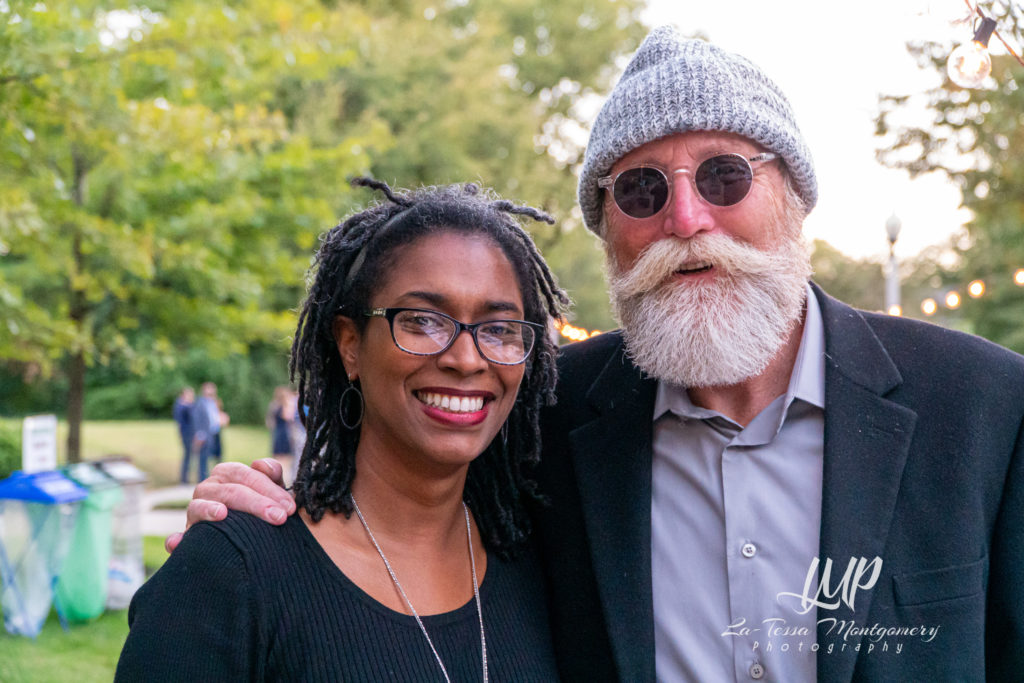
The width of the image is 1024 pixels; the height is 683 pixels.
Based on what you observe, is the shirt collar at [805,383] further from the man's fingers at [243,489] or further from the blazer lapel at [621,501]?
the man's fingers at [243,489]

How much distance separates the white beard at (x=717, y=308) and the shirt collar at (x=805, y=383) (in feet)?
0.20

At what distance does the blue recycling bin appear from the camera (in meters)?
6.59

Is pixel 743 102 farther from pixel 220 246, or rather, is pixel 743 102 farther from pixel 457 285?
pixel 220 246

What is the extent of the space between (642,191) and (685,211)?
157mm

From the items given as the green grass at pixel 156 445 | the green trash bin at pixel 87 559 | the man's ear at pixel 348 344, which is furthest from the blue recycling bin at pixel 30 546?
the green grass at pixel 156 445

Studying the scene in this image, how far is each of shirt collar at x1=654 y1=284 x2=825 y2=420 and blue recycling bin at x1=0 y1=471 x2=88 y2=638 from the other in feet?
18.2

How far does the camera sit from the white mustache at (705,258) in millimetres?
2500

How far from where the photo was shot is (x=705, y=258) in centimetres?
251

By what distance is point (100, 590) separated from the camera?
7105 mm

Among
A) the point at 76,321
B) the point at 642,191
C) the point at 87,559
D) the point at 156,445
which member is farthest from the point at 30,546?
the point at 156,445

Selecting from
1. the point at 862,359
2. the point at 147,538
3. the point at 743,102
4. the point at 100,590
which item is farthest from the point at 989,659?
the point at 147,538

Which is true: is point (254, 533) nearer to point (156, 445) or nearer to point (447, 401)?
point (447, 401)

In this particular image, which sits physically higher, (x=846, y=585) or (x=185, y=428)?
(x=846, y=585)

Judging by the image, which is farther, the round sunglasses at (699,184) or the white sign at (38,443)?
the white sign at (38,443)
